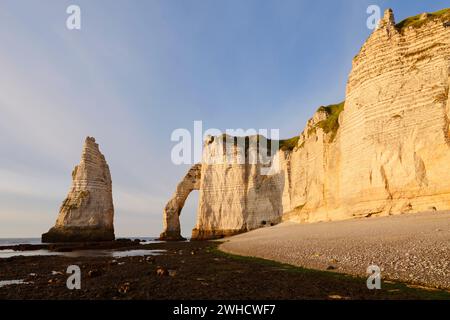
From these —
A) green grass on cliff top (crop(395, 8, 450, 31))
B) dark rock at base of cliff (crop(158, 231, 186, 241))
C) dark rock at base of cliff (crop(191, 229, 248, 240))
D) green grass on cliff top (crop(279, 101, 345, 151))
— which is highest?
green grass on cliff top (crop(395, 8, 450, 31))

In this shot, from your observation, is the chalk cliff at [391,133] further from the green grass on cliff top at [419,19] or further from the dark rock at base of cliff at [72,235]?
the dark rock at base of cliff at [72,235]

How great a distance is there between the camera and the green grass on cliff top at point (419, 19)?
894 inches

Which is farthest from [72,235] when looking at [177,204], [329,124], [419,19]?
[419,19]

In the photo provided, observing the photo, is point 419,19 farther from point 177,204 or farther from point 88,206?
point 88,206

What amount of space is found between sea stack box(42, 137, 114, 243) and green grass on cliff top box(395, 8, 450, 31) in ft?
134

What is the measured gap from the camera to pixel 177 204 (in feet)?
176

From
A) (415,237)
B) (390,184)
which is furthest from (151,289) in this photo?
(390,184)

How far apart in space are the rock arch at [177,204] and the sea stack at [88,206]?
920 centimetres

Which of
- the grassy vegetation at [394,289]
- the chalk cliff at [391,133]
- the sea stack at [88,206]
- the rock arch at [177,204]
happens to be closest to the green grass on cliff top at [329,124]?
the chalk cliff at [391,133]

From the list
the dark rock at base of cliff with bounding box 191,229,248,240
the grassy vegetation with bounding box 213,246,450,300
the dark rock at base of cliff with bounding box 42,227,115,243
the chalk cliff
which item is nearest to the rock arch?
the dark rock at base of cliff with bounding box 191,229,248,240

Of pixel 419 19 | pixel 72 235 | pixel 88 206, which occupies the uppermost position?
pixel 419 19

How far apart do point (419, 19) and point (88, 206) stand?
43136 millimetres

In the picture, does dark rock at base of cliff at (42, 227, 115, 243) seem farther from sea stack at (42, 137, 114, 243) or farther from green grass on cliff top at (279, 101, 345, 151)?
green grass on cliff top at (279, 101, 345, 151)

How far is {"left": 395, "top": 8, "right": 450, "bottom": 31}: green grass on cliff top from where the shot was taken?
74.5 ft
